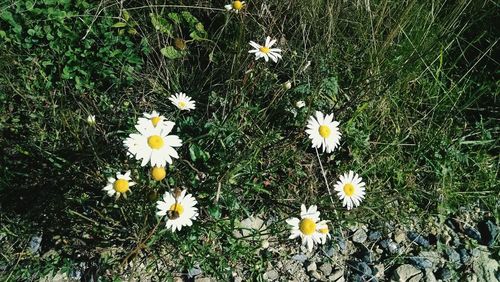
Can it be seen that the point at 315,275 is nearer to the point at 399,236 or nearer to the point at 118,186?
the point at 399,236

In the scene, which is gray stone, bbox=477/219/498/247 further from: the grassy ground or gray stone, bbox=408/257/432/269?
gray stone, bbox=408/257/432/269

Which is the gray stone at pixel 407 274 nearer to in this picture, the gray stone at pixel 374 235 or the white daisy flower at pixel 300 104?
the gray stone at pixel 374 235

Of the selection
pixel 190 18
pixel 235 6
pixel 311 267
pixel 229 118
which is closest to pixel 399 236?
pixel 311 267

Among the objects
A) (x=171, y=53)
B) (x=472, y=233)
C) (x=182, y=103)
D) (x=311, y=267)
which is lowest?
(x=311, y=267)

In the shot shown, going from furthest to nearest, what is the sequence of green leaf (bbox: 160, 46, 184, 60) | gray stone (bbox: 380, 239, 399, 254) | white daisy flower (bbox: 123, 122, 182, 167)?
green leaf (bbox: 160, 46, 184, 60) < gray stone (bbox: 380, 239, 399, 254) < white daisy flower (bbox: 123, 122, 182, 167)

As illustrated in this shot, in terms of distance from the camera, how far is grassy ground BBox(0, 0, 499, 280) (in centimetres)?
225

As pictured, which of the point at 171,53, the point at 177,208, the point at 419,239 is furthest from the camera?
the point at 171,53

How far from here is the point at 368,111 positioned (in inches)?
110

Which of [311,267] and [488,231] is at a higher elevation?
[488,231]

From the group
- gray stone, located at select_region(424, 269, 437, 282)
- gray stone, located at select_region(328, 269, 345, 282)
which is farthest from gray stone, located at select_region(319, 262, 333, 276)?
gray stone, located at select_region(424, 269, 437, 282)

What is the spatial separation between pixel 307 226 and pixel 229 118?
0.65 meters

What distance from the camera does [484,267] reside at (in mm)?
2512

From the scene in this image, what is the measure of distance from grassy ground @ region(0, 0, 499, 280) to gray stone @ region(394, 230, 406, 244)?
0.06 m

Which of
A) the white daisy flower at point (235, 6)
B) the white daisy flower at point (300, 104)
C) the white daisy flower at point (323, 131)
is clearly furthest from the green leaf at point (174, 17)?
the white daisy flower at point (323, 131)
